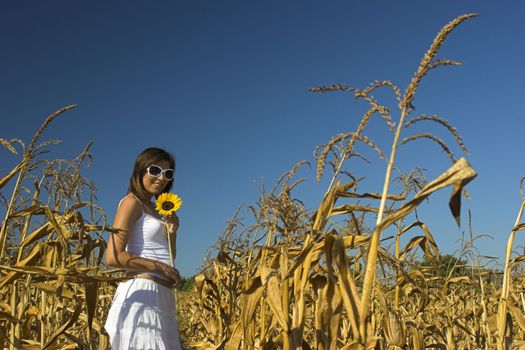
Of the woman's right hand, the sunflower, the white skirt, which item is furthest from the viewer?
the sunflower

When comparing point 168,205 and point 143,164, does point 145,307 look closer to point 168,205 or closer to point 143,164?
point 168,205

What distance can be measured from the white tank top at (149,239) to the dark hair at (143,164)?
0.55 ft

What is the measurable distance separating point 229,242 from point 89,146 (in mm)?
1323

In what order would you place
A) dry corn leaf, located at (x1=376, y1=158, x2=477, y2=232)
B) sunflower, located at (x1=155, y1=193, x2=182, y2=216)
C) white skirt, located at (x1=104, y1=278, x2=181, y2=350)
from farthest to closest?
sunflower, located at (x1=155, y1=193, x2=182, y2=216) < white skirt, located at (x1=104, y1=278, x2=181, y2=350) < dry corn leaf, located at (x1=376, y1=158, x2=477, y2=232)

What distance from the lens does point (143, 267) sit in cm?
297

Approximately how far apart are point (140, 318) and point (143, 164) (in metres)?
1.03

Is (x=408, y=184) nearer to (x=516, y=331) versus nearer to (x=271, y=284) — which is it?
(x=271, y=284)

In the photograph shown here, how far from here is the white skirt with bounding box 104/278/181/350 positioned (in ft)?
9.43

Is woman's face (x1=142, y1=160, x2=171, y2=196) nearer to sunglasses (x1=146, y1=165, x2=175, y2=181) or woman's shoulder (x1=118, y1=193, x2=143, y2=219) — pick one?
sunglasses (x1=146, y1=165, x2=175, y2=181)

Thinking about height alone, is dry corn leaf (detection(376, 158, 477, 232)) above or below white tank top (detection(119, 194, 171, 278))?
below

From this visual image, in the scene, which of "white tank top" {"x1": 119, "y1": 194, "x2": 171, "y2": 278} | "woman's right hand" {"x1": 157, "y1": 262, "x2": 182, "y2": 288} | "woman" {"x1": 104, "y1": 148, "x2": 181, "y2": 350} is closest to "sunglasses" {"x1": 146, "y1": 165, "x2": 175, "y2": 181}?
"woman" {"x1": 104, "y1": 148, "x2": 181, "y2": 350}

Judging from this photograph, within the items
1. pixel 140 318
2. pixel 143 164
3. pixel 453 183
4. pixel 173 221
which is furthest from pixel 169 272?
pixel 453 183

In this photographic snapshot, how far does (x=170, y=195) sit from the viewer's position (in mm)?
3254

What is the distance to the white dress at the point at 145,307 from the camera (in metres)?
2.89
